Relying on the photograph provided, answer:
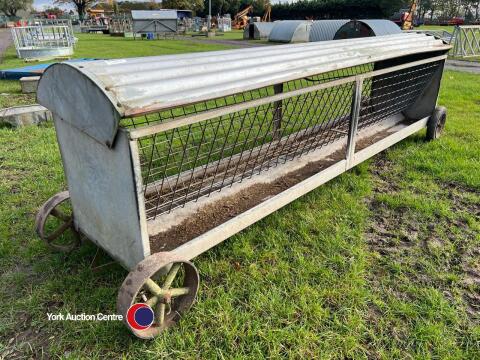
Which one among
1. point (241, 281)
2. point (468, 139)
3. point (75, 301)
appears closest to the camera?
point (75, 301)

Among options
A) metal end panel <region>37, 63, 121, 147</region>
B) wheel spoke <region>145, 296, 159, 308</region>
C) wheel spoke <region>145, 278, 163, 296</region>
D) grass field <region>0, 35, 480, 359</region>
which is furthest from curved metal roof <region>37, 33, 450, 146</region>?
grass field <region>0, 35, 480, 359</region>

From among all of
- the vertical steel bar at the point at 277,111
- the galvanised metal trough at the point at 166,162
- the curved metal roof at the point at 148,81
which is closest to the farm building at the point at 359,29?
the vertical steel bar at the point at 277,111

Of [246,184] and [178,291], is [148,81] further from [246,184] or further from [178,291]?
[246,184]

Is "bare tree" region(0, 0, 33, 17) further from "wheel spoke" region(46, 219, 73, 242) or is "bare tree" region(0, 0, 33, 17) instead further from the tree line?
"wheel spoke" region(46, 219, 73, 242)

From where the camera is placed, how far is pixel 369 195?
3555mm

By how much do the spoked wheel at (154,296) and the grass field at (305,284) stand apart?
8 centimetres

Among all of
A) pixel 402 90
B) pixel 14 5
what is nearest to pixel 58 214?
pixel 402 90

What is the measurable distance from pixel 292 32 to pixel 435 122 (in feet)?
55.1

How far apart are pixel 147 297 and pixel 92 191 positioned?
67 cm

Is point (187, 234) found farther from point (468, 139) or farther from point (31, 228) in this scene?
point (468, 139)

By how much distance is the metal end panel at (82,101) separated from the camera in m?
1.61

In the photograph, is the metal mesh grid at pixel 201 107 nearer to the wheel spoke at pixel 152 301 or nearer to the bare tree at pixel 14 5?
the wheel spoke at pixel 152 301

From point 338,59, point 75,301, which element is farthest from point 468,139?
point 75,301

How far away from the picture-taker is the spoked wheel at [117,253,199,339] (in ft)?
5.98
